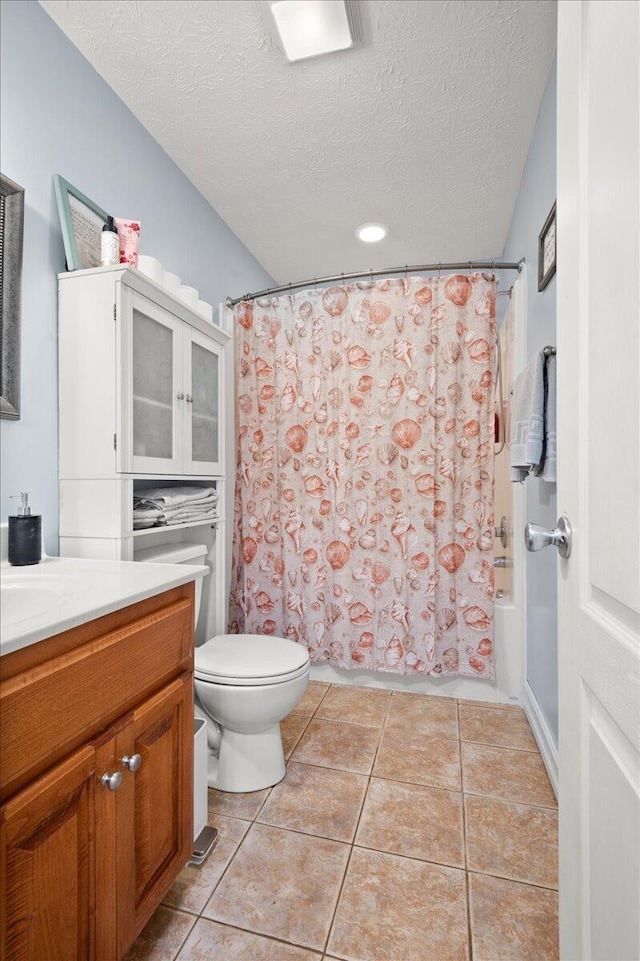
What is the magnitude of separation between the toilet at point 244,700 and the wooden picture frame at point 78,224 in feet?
3.15

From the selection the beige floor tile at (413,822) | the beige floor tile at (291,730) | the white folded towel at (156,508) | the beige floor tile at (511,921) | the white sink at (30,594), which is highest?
the white folded towel at (156,508)

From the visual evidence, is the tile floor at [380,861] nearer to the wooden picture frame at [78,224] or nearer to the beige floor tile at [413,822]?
the beige floor tile at [413,822]

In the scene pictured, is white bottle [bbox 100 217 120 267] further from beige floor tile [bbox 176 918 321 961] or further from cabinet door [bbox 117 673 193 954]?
beige floor tile [bbox 176 918 321 961]

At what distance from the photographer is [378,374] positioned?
7.05 feet

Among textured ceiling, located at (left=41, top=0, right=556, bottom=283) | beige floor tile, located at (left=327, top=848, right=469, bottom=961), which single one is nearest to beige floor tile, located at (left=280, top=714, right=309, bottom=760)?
beige floor tile, located at (left=327, top=848, right=469, bottom=961)

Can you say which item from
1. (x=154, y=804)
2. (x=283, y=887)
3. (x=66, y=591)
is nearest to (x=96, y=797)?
(x=154, y=804)

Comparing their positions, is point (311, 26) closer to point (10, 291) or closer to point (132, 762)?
point (10, 291)

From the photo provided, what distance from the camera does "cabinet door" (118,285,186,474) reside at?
137 cm

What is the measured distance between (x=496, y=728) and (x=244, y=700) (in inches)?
44.6

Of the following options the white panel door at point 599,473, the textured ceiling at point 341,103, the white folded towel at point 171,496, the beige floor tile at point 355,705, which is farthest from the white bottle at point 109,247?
the beige floor tile at point 355,705

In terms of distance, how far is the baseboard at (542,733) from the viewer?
60.5 inches

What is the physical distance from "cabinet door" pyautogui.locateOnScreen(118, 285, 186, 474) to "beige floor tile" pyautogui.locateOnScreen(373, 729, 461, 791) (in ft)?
4.30

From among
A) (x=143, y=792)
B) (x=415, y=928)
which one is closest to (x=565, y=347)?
(x=143, y=792)

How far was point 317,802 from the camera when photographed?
4.85ft
